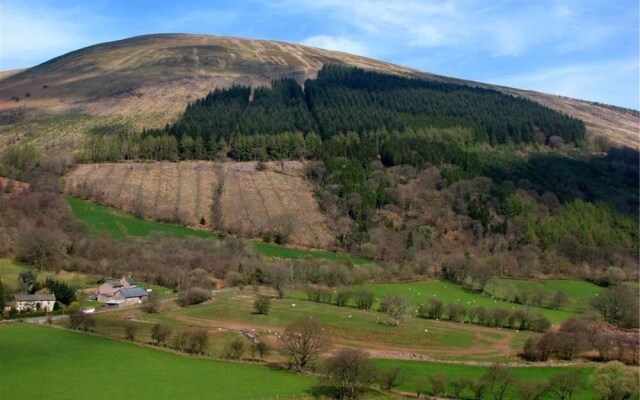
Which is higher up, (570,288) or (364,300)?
(570,288)

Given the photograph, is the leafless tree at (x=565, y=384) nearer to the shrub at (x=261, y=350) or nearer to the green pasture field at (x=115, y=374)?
the green pasture field at (x=115, y=374)

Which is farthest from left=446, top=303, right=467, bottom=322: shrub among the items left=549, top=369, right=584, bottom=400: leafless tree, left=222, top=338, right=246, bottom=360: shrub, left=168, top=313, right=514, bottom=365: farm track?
left=222, top=338, right=246, bottom=360: shrub

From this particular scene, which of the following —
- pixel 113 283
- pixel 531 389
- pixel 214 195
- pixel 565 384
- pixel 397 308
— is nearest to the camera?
pixel 531 389

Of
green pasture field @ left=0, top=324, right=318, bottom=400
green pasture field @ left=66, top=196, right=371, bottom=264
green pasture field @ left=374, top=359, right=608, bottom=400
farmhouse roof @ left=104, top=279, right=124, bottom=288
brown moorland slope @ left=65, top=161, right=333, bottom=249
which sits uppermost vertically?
brown moorland slope @ left=65, top=161, right=333, bottom=249

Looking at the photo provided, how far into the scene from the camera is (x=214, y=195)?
13662 centimetres

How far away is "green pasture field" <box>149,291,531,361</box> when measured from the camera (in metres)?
66.5

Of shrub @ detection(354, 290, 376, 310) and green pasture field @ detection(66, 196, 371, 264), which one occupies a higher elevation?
green pasture field @ detection(66, 196, 371, 264)

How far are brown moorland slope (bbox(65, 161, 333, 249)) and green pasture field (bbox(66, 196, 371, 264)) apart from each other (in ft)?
12.2

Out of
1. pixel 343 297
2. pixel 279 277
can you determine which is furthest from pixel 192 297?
pixel 343 297

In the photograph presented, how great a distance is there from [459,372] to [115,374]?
99.8 feet

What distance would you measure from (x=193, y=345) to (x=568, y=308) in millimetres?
65205

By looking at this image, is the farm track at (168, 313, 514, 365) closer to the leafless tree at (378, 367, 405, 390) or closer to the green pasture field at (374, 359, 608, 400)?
the green pasture field at (374, 359, 608, 400)

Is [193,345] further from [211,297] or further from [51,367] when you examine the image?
[211,297]

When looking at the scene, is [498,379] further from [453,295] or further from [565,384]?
[453,295]
